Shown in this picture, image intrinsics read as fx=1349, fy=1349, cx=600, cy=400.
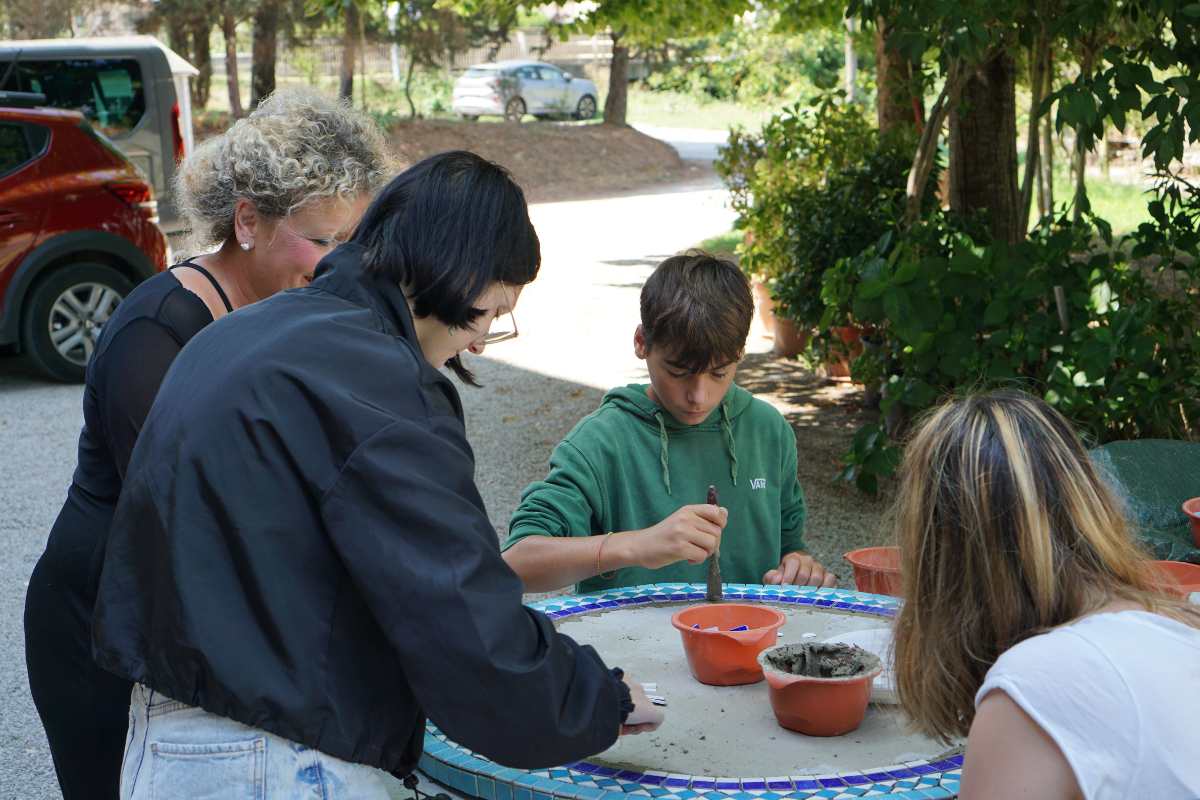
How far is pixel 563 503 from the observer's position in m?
2.61

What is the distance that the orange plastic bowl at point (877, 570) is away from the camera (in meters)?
2.51

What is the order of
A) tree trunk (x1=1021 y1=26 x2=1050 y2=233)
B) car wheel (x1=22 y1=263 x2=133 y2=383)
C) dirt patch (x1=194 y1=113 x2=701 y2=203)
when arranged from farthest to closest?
dirt patch (x1=194 y1=113 x2=701 y2=203), car wheel (x1=22 y1=263 x2=133 y2=383), tree trunk (x1=1021 y1=26 x2=1050 y2=233)

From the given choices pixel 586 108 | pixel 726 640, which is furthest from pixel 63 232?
pixel 586 108

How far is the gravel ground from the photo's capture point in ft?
15.6

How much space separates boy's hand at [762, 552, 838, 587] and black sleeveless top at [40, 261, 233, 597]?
119 centimetres

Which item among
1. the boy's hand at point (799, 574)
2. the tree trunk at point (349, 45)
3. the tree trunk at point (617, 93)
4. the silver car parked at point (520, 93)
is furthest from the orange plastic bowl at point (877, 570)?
the silver car parked at point (520, 93)

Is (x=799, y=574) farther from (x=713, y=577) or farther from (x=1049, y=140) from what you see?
(x=1049, y=140)

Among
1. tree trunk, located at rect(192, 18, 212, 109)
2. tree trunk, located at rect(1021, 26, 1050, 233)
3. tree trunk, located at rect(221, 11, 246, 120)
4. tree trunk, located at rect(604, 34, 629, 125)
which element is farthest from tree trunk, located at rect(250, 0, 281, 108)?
tree trunk, located at rect(1021, 26, 1050, 233)

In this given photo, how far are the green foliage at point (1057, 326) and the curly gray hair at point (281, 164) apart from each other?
113 inches

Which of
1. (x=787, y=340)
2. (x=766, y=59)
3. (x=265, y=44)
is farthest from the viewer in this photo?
(x=766, y=59)

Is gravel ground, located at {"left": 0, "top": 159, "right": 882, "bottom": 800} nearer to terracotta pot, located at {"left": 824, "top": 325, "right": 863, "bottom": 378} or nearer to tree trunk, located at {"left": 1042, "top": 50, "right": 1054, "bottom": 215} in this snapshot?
terracotta pot, located at {"left": 824, "top": 325, "right": 863, "bottom": 378}

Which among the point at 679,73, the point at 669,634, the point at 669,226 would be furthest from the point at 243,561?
the point at 679,73

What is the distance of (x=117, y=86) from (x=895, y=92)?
7279 millimetres

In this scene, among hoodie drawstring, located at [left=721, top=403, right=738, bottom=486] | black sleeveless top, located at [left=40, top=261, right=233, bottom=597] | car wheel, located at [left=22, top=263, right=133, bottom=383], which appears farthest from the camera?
car wheel, located at [left=22, top=263, right=133, bottom=383]
